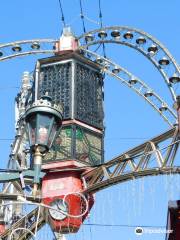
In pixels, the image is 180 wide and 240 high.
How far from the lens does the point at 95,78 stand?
2747 cm

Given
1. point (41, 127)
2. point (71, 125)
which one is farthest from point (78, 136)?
point (41, 127)

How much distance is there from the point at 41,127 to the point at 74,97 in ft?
52.9

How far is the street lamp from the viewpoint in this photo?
962 centimetres

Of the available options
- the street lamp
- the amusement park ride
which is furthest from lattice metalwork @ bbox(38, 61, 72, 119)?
the street lamp

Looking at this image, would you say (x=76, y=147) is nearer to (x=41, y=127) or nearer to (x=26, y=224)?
(x=26, y=224)

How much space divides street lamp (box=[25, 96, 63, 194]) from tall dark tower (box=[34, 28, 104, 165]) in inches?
562

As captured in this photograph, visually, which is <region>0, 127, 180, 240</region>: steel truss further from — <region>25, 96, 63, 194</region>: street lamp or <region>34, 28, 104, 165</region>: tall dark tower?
<region>25, 96, 63, 194</region>: street lamp

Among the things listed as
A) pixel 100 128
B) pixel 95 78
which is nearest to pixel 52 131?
pixel 100 128

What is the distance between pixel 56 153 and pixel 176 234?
7.65 m

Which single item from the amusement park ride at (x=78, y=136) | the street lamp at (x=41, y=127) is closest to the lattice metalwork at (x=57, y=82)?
the amusement park ride at (x=78, y=136)

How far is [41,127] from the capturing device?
31.3 feet

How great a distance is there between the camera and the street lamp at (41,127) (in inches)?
379

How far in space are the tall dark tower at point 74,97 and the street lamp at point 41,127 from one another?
14.3 meters

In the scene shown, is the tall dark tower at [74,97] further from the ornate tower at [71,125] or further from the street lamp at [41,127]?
the street lamp at [41,127]
